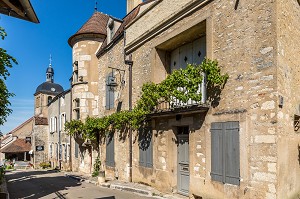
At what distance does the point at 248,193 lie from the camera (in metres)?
6.25

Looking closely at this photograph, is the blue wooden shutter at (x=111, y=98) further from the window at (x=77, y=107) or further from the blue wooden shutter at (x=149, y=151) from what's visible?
the window at (x=77, y=107)

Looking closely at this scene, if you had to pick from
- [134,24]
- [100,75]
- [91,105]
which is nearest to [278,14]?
[134,24]

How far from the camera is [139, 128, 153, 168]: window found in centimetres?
998

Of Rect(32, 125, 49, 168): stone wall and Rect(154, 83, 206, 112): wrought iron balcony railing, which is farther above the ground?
Rect(154, 83, 206, 112): wrought iron balcony railing

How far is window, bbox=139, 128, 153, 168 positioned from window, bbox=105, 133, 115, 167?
2.48m

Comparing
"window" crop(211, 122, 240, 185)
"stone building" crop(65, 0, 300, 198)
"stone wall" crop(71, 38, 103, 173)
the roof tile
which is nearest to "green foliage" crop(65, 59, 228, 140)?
"stone building" crop(65, 0, 300, 198)

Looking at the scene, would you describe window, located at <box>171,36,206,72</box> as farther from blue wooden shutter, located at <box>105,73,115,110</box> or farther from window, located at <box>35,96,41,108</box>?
window, located at <box>35,96,41,108</box>

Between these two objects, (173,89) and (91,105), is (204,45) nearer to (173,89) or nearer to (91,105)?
(173,89)

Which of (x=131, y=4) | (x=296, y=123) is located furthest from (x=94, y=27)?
(x=296, y=123)

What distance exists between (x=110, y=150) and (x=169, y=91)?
5.99 metres

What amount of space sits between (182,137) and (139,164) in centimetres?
268

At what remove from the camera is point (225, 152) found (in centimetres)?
686

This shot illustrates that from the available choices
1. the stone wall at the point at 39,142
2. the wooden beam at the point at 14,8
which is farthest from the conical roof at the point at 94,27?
the stone wall at the point at 39,142

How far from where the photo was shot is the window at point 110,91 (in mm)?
12477
